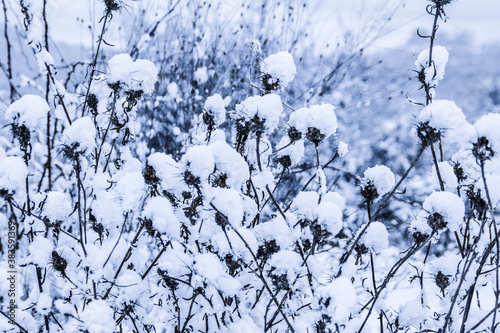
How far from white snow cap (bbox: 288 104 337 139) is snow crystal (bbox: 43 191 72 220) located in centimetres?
80

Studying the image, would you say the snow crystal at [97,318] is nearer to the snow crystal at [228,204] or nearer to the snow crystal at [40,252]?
the snow crystal at [40,252]

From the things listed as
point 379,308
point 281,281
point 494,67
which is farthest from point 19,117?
point 494,67

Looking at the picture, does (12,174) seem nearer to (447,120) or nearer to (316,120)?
(316,120)

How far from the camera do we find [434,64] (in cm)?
159

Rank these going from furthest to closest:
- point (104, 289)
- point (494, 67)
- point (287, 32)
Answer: point (494, 67) → point (287, 32) → point (104, 289)

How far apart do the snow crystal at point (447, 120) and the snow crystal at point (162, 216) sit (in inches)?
28.2

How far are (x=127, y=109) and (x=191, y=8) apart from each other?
3.09 meters

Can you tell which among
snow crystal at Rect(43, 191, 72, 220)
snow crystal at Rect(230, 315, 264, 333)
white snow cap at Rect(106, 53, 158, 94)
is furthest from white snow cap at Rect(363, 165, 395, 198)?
snow crystal at Rect(43, 191, 72, 220)

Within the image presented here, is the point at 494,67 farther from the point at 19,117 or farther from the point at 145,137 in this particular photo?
the point at 19,117

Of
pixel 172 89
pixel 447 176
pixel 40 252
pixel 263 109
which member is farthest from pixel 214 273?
pixel 172 89

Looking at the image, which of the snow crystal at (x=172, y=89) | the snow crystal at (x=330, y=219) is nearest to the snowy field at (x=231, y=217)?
the snow crystal at (x=330, y=219)

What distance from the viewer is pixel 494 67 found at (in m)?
10.6

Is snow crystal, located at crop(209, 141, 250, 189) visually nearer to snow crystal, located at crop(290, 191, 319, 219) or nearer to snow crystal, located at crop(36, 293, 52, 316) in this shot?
snow crystal, located at crop(290, 191, 319, 219)

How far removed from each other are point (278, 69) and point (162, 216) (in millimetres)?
604
